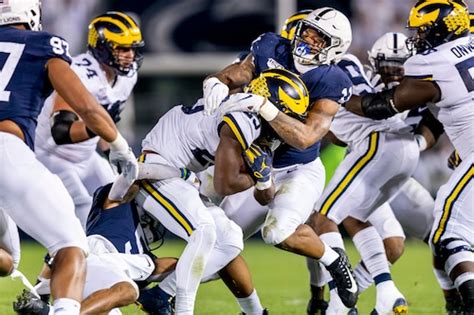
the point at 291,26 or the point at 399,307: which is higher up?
the point at 291,26

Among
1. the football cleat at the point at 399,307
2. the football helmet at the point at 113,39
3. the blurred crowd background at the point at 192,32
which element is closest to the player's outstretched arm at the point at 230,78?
the football helmet at the point at 113,39

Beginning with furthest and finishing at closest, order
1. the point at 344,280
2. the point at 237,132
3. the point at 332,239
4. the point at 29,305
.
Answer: the point at 332,239 → the point at 344,280 → the point at 237,132 → the point at 29,305

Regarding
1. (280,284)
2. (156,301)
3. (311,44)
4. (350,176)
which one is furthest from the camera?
(280,284)

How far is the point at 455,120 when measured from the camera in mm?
5531

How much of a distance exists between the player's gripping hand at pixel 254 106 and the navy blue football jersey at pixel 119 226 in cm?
73

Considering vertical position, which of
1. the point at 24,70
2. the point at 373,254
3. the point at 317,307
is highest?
the point at 24,70

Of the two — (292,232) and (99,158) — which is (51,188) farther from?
(99,158)

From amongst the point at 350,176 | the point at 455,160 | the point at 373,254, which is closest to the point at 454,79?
the point at 455,160

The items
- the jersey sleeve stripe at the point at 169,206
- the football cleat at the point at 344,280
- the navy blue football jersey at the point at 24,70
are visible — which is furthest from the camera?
the football cleat at the point at 344,280

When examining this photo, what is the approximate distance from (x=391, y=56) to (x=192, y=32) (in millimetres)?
5595

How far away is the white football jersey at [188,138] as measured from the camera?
5.20m

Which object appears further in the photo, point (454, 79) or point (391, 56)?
point (391, 56)

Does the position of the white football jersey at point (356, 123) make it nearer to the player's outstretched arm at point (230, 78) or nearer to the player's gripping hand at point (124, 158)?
the player's outstretched arm at point (230, 78)

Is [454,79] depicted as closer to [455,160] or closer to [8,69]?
[455,160]
